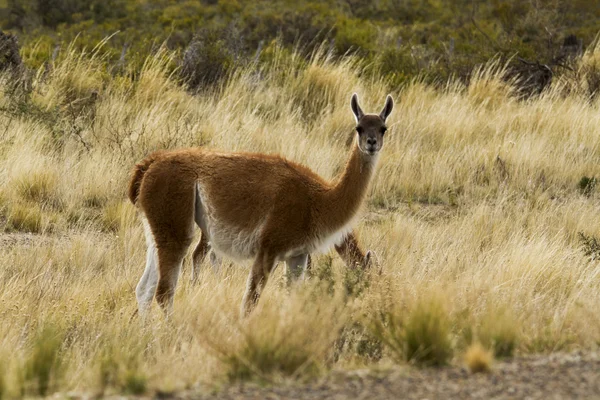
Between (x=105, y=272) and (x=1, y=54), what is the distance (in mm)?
5593

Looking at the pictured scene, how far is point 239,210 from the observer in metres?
6.80

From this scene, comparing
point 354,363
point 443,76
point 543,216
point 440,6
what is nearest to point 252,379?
point 354,363

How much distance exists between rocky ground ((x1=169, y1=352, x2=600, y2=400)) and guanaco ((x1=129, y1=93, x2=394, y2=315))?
→ 214cm

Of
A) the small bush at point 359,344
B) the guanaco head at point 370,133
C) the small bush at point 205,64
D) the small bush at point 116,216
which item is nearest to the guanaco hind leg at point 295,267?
the small bush at point 359,344

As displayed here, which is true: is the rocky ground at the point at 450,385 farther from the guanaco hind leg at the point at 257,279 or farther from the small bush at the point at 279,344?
the guanaco hind leg at the point at 257,279

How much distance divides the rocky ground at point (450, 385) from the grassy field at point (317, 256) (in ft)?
0.57

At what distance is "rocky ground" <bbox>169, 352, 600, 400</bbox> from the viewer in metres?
4.20

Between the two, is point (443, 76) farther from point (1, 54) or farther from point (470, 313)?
point (470, 313)

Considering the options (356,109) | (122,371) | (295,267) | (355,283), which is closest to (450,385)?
(122,371)

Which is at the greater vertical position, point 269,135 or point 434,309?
point 434,309

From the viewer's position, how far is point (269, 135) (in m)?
12.2

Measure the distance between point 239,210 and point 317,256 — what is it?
68.5 inches

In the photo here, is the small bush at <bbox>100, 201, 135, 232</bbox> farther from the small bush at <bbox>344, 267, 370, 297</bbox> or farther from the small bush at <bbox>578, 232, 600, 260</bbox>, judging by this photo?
the small bush at <bbox>578, 232, 600, 260</bbox>

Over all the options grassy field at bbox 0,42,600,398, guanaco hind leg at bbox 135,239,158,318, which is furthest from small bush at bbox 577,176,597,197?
guanaco hind leg at bbox 135,239,158,318
